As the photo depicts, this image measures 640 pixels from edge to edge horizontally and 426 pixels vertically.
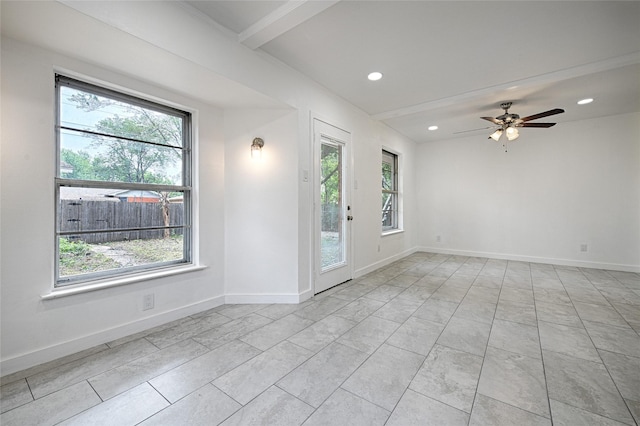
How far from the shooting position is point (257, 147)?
3.08 meters

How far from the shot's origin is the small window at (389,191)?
5555mm

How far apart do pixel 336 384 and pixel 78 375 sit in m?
1.77

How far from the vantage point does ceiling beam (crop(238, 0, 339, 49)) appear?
1997 mm

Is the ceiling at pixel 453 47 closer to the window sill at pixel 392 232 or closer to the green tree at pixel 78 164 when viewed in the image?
the green tree at pixel 78 164

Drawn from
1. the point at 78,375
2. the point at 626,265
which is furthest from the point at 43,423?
the point at 626,265

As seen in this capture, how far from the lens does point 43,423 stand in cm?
140

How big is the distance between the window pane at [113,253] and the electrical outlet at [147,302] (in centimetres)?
31

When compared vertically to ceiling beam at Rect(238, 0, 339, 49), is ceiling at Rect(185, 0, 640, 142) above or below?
above

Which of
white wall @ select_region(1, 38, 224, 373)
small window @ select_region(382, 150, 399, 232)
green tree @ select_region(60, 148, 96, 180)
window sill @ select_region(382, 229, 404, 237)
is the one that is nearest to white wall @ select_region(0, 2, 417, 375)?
white wall @ select_region(1, 38, 224, 373)

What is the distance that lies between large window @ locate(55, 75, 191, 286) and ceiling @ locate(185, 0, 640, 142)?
117 cm

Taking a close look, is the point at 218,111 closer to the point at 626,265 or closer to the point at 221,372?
the point at 221,372

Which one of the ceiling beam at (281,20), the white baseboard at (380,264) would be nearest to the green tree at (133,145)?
the ceiling beam at (281,20)

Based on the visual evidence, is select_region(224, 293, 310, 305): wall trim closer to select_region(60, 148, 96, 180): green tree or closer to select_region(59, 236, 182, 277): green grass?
select_region(59, 236, 182, 277): green grass

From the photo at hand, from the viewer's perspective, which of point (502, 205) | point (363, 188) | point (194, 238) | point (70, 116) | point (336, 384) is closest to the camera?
point (336, 384)
